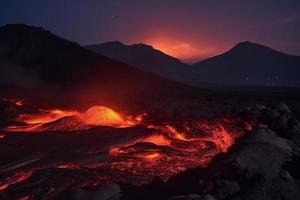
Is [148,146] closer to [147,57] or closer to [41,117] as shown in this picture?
[41,117]

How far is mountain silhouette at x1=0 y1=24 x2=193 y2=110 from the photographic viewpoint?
116ft

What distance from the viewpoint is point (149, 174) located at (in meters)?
9.73

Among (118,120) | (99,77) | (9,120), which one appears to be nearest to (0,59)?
(99,77)

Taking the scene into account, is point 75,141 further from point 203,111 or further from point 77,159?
point 203,111

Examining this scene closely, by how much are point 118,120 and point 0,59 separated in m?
29.4

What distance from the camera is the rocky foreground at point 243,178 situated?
7066 mm

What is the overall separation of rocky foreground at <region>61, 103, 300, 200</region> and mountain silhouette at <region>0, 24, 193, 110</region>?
23.6m

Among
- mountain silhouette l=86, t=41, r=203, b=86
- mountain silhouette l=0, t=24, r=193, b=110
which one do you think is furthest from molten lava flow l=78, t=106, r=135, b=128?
mountain silhouette l=86, t=41, r=203, b=86

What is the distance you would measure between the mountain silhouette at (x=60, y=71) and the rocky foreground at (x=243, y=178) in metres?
23.6

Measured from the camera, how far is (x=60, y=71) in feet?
131

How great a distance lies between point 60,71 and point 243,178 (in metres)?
34.6

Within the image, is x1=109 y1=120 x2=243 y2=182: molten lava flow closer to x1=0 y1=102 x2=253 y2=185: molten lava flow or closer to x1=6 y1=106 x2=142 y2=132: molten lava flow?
x1=0 y1=102 x2=253 y2=185: molten lava flow

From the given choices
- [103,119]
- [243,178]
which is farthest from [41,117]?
[243,178]

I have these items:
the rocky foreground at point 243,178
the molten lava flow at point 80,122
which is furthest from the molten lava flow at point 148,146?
Result: the rocky foreground at point 243,178
